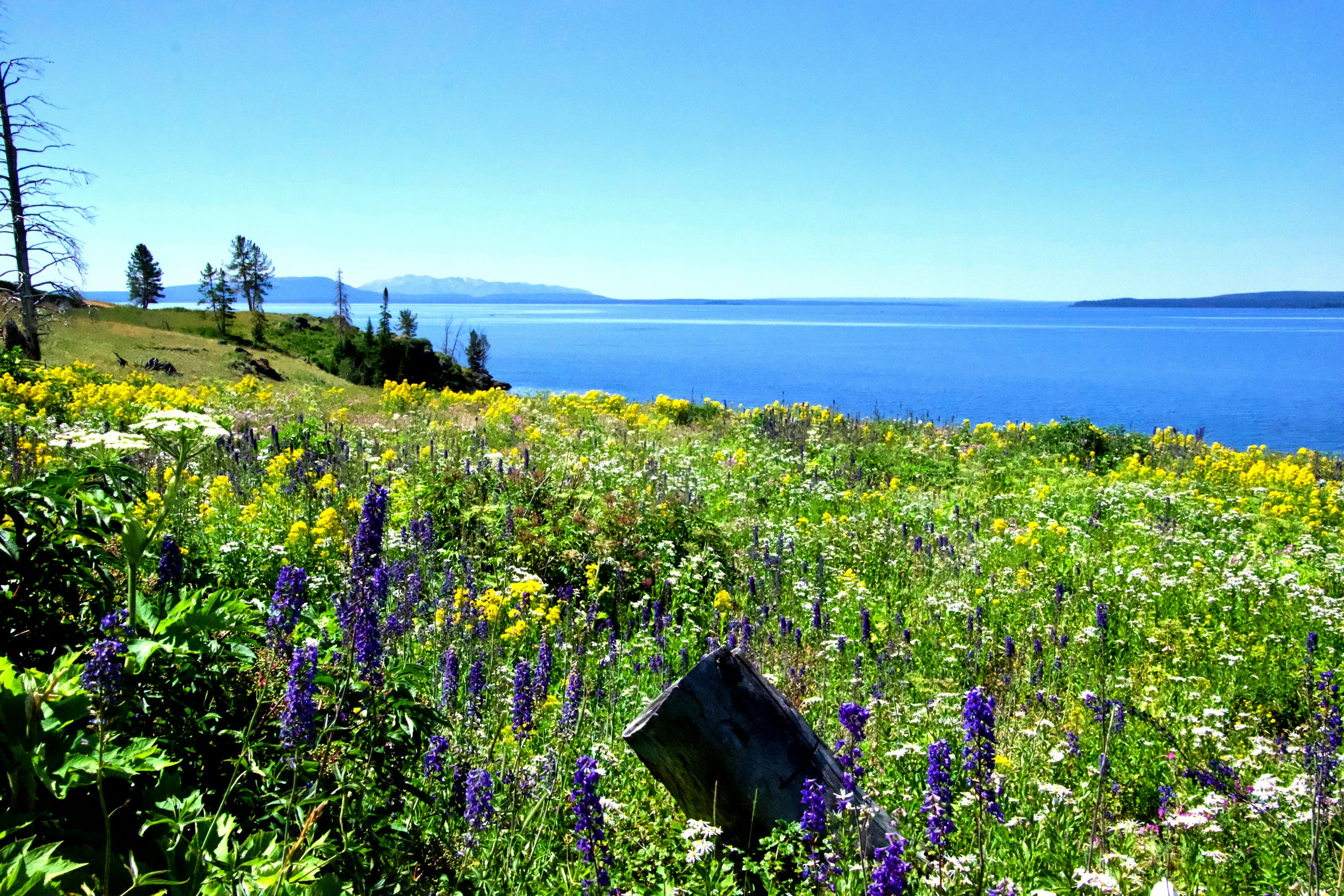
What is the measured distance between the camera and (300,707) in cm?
213

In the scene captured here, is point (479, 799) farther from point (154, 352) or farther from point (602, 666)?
point (154, 352)

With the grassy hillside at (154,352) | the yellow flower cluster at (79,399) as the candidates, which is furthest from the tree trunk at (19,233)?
the yellow flower cluster at (79,399)

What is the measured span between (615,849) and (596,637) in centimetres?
239

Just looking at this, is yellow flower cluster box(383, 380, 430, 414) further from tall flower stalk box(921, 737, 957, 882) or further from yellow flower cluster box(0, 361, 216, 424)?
tall flower stalk box(921, 737, 957, 882)

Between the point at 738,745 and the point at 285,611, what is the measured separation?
185 cm

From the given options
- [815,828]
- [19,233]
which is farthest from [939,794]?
[19,233]

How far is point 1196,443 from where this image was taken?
1609 centimetres

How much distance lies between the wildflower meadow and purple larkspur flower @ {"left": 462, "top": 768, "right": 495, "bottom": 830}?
0.05ft

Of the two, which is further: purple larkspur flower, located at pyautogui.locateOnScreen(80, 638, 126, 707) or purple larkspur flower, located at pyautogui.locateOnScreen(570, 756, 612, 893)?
purple larkspur flower, located at pyautogui.locateOnScreen(570, 756, 612, 893)

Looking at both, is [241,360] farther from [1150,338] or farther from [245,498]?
[1150,338]

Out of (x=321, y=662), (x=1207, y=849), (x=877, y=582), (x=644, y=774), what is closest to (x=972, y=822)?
(x=1207, y=849)

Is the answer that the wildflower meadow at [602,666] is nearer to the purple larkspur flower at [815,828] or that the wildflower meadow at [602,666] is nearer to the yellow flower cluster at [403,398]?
the purple larkspur flower at [815,828]

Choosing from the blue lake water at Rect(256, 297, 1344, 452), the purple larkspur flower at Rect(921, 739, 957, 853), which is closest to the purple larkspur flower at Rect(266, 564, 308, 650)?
the purple larkspur flower at Rect(921, 739, 957, 853)

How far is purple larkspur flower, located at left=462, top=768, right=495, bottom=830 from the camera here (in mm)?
2715
